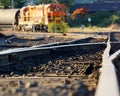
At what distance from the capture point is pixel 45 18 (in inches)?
1340

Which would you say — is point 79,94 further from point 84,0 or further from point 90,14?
point 84,0

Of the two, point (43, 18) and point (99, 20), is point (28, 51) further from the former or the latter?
point (99, 20)

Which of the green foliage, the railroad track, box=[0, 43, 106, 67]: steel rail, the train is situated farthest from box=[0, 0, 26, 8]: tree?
the railroad track

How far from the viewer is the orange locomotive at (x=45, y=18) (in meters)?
33.4

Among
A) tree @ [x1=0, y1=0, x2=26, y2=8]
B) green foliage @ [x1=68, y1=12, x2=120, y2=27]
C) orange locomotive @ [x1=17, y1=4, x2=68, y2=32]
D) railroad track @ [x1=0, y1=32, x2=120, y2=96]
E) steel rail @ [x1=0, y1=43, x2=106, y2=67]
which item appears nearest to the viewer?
railroad track @ [x1=0, y1=32, x2=120, y2=96]

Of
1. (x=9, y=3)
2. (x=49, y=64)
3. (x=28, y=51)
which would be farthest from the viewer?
(x=9, y=3)

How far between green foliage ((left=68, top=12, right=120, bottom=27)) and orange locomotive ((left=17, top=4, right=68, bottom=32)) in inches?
787

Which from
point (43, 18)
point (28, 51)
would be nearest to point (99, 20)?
point (43, 18)

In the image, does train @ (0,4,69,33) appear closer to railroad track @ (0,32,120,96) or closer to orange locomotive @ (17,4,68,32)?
orange locomotive @ (17,4,68,32)

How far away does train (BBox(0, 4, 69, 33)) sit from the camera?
33.5 meters

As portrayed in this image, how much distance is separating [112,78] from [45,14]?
29094 mm

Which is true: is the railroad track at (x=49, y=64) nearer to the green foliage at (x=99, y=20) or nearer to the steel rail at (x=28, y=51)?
the steel rail at (x=28, y=51)

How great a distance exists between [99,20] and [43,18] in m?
24.1

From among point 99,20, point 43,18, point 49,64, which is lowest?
point 99,20
